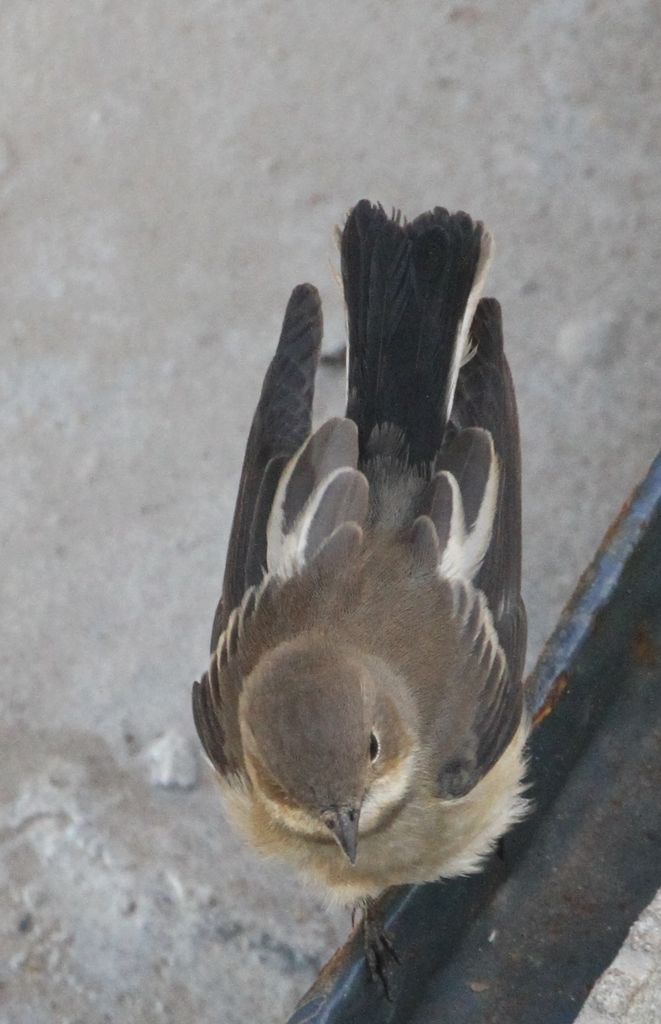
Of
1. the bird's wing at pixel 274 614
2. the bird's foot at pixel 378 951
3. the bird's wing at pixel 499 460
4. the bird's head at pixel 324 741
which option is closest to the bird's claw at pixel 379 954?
the bird's foot at pixel 378 951

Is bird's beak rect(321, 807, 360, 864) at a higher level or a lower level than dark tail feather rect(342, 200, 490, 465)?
lower

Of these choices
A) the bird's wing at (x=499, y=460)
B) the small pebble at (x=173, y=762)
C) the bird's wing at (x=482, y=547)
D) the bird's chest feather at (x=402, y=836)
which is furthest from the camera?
the small pebble at (x=173, y=762)

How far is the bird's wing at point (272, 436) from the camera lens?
3.29 meters

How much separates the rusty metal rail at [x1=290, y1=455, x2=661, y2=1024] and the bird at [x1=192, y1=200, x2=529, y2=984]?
0.33 feet

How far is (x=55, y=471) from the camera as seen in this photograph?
457 cm

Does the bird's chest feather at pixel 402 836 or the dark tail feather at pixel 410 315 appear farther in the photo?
the dark tail feather at pixel 410 315

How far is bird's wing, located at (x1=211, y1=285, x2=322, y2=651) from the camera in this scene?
329 centimetres

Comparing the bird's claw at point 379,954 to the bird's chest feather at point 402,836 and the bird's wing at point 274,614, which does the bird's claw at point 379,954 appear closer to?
the bird's chest feather at point 402,836

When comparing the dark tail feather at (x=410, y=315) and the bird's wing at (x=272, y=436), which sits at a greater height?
the dark tail feather at (x=410, y=315)

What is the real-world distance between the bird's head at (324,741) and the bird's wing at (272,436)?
0.40 m

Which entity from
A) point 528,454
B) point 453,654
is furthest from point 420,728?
point 528,454

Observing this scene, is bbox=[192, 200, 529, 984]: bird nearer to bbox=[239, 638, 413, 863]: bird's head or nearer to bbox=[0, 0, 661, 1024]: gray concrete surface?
bbox=[239, 638, 413, 863]: bird's head

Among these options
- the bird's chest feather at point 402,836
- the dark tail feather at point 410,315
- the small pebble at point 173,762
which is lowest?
the small pebble at point 173,762

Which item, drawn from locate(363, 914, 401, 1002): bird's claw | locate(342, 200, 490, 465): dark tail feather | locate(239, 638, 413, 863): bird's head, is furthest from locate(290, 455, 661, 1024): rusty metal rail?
locate(342, 200, 490, 465): dark tail feather
